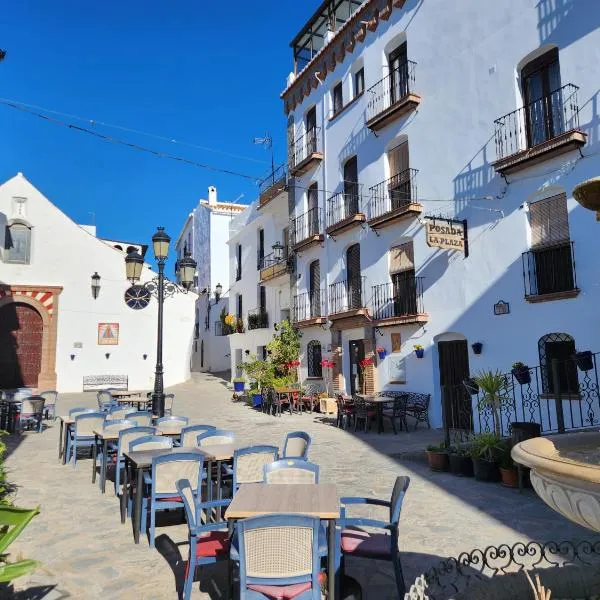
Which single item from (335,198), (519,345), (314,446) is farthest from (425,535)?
(335,198)

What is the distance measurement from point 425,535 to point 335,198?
14169 mm

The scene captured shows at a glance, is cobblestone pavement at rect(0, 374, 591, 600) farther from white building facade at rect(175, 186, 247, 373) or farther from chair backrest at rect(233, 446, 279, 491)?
white building facade at rect(175, 186, 247, 373)

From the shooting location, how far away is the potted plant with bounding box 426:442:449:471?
8.34m

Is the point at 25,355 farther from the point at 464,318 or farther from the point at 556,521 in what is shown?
the point at 556,521

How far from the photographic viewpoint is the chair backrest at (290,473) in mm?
4777

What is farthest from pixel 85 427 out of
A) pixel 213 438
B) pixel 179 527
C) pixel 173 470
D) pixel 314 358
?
pixel 314 358

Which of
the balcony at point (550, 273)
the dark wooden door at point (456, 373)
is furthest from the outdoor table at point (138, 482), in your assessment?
the dark wooden door at point (456, 373)

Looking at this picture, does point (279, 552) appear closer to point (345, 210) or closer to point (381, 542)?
point (381, 542)

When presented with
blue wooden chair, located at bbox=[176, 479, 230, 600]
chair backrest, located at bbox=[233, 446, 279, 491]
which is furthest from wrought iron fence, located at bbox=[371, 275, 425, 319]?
blue wooden chair, located at bbox=[176, 479, 230, 600]

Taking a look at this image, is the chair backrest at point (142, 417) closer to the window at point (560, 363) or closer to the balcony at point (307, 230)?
the window at point (560, 363)

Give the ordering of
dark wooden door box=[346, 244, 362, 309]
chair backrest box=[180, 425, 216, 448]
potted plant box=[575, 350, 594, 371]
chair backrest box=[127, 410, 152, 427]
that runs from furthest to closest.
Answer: dark wooden door box=[346, 244, 362, 309], chair backrest box=[127, 410, 152, 427], potted plant box=[575, 350, 594, 371], chair backrest box=[180, 425, 216, 448]

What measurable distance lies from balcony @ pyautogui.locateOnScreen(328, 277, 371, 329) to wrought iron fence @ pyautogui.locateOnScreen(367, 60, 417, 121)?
537cm

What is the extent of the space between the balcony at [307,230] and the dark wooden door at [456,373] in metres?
7.09

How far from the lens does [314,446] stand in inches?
428
